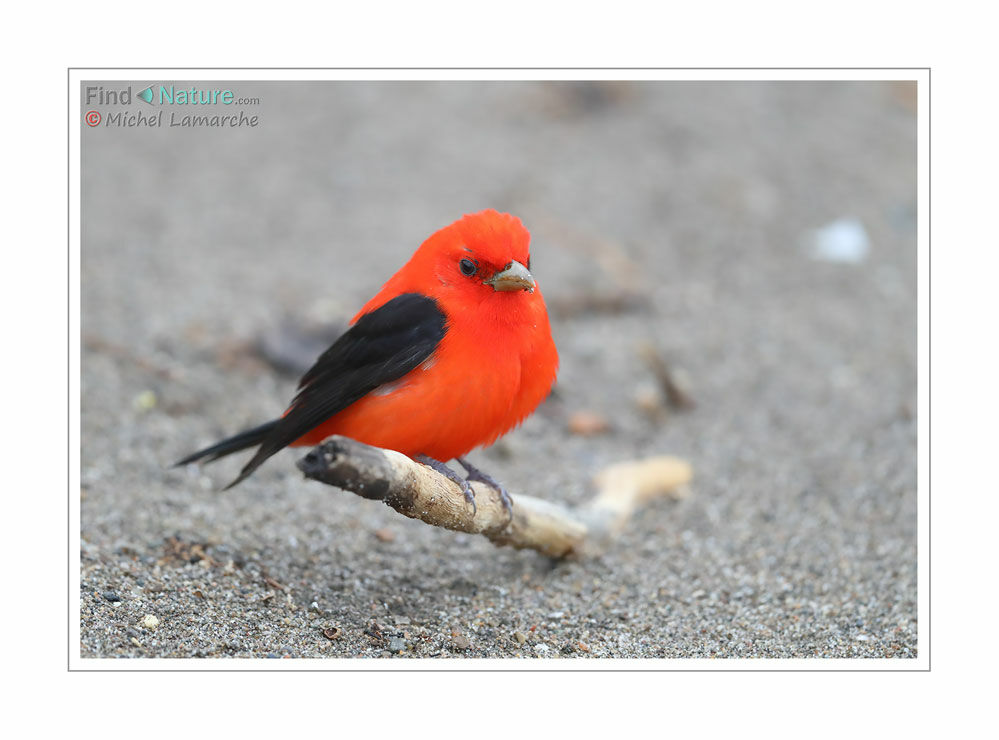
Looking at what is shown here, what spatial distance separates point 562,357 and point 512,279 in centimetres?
304

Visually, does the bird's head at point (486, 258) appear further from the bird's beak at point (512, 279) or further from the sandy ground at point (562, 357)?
the sandy ground at point (562, 357)

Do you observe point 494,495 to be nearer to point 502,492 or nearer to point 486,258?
point 502,492

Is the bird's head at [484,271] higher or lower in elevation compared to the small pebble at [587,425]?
higher

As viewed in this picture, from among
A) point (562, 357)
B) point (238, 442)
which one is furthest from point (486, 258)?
point (562, 357)

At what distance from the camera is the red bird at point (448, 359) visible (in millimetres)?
3449

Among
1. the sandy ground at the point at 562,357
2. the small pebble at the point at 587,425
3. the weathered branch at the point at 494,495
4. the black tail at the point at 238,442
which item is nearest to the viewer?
the weathered branch at the point at 494,495

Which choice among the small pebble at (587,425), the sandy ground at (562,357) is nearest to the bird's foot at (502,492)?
the sandy ground at (562,357)

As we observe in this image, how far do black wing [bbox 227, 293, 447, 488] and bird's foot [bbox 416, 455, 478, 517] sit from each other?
1.12ft

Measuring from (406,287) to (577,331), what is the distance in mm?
3148

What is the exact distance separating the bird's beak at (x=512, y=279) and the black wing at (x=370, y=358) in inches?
9.3

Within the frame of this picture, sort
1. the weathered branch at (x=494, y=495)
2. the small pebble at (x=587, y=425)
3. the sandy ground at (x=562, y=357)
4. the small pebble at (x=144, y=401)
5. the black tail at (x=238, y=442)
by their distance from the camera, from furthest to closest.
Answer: the small pebble at (x=587, y=425), the small pebble at (x=144, y=401), the black tail at (x=238, y=442), the sandy ground at (x=562, y=357), the weathered branch at (x=494, y=495)

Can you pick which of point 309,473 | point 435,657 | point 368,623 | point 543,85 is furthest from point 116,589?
point 543,85

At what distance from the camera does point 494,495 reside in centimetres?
378
